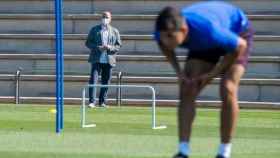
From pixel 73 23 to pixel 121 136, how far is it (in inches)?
486

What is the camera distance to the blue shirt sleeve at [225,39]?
27.9 feet

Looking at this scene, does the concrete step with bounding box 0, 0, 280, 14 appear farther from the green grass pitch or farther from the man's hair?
the man's hair

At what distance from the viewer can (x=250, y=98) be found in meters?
23.1

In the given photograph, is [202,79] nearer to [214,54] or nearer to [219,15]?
[214,54]

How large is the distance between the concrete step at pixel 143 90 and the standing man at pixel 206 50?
13800mm


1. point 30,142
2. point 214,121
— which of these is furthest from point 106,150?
point 214,121

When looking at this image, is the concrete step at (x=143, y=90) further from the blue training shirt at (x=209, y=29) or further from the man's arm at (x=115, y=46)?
the blue training shirt at (x=209, y=29)

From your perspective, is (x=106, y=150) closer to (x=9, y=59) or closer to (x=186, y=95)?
(x=186, y=95)

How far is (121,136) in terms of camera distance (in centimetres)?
1390

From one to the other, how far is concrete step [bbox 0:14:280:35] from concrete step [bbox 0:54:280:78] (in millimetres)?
1196

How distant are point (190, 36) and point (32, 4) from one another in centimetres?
1896

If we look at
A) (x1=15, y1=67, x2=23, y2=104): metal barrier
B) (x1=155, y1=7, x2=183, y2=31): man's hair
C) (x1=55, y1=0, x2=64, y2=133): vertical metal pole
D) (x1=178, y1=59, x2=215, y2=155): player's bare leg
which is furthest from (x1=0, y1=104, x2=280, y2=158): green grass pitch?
(x1=15, y1=67, x2=23, y2=104): metal barrier

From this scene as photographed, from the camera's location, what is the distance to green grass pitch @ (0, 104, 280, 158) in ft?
37.6

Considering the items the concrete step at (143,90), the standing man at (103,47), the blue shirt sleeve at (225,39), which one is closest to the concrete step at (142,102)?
the concrete step at (143,90)
